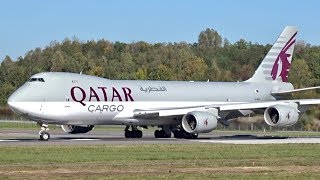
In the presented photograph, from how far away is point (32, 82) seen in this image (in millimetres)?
51594

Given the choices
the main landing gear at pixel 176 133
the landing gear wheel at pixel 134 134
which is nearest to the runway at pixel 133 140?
the landing gear wheel at pixel 134 134

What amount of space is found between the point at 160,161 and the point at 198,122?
19.1m

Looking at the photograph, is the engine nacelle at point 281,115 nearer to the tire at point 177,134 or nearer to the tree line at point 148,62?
the tire at point 177,134

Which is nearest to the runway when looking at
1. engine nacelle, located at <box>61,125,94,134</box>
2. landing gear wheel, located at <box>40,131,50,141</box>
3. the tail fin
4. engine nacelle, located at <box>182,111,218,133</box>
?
landing gear wheel, located at <box>40,131,50,141</box>

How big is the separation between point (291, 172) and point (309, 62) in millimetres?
98071

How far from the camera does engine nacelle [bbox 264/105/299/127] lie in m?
53.7

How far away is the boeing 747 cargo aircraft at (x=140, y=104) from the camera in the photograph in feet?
168

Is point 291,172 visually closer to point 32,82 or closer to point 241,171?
point 241,171

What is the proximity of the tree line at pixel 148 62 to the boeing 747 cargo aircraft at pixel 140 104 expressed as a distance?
43901 mm

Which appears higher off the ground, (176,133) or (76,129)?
(76,129)

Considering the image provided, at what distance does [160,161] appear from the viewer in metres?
33.5

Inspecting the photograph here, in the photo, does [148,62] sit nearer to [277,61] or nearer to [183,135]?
[277,61]

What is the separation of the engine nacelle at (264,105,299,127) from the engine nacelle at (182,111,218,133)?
344 cm

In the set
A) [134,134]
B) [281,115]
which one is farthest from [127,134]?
[281,115]
